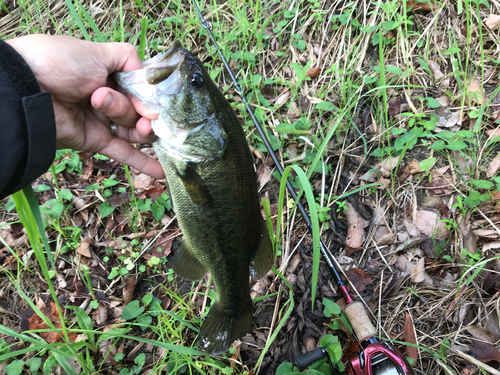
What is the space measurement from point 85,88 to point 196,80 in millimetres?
682

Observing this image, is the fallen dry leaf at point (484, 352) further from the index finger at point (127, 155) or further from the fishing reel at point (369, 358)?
the index finger at point (127, 155)

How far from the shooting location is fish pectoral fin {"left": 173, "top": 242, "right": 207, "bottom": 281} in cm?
212

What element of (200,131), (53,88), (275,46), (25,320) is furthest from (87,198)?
(275,46)

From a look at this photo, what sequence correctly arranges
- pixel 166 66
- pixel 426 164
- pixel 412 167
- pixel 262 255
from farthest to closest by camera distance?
pixel 412 167
pixel 426 164
pixel 262 255
pixel 166 66

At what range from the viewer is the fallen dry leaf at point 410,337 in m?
2.26

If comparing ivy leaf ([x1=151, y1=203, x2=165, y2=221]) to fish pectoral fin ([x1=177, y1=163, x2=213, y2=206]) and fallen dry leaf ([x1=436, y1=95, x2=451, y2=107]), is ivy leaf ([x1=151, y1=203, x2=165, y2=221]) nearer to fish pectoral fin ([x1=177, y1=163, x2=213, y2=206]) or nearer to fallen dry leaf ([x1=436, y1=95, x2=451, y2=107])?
fish pectoral fin ([x1=177, y1=163, x2=213, y2=206])

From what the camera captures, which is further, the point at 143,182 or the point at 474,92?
the point at 143,182

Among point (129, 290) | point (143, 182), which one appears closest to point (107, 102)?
point (143, 182)

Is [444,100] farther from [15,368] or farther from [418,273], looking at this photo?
[15,368]

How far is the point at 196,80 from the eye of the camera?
5.80 ft

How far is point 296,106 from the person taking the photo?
3365 millimetres

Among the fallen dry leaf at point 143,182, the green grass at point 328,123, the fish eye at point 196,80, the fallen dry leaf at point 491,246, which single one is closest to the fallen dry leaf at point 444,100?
the green grass at point 328,123

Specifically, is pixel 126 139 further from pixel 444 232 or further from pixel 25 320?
pixel 444 232

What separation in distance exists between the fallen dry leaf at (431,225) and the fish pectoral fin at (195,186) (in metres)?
1.86
